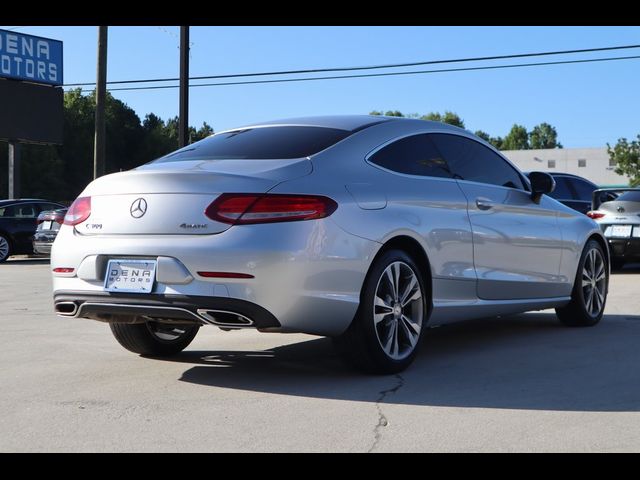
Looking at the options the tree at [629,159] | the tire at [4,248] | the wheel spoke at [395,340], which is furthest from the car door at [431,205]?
the tree at [629,159]

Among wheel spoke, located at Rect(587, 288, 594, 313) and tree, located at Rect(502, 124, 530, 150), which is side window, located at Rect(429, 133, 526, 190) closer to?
wheel spoke, located at Rect(587, 288, 594, 313)

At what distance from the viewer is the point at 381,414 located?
4758 mm

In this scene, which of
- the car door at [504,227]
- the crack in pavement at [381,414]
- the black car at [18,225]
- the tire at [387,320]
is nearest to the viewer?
the crack in pavement at [381,414]

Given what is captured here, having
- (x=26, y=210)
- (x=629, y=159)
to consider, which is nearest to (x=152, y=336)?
(x=26, y=210)

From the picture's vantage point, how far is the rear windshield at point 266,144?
582cm

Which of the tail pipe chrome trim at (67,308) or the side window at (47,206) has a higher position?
the side window at (47,206)

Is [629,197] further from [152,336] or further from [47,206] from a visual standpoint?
[47,206]

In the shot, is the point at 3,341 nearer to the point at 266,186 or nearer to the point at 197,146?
the point at 197,146

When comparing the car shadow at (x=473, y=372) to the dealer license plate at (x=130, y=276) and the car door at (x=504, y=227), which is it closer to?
the car door at (x=504, y=227)

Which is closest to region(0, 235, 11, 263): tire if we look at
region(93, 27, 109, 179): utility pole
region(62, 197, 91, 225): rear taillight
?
region(93, 27, 109, 179): utility pole

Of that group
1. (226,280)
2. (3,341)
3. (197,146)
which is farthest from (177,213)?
(3,341)

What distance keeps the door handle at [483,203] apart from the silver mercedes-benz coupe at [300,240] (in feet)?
0.03

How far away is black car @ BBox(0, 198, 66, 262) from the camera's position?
20891 mm
